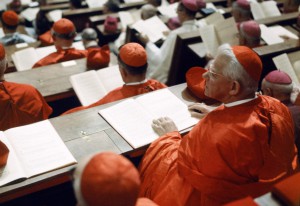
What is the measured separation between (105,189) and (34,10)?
293 inches

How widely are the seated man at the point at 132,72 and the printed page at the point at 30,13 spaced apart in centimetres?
534

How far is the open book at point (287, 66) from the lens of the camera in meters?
4.11

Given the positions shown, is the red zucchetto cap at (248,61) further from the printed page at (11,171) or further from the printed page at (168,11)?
the printed page at (168,11)

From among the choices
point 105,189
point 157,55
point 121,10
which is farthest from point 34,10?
point 105,189

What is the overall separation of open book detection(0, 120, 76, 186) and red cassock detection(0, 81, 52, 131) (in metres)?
0.81

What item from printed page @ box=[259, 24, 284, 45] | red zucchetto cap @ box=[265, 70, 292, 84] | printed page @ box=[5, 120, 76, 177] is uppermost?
printed page @ box=[5, 120, 76, 177]

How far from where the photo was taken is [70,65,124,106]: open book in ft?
12.6

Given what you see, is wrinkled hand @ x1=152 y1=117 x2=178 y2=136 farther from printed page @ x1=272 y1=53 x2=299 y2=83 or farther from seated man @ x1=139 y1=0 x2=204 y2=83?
seated man @ x1=139 y1=0 x2=204 y2=83

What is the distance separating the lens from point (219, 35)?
481 centimetres

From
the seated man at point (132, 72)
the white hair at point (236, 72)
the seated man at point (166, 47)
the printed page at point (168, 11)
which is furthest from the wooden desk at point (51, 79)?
the printed page at point (168, 11)

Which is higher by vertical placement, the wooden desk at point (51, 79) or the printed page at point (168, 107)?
the printed page at point (168, 107)

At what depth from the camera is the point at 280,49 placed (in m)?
4.38

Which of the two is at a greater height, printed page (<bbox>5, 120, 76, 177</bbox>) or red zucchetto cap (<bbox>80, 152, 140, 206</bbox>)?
red zucchetto cap (<bbox>80, 152, 140, 206</bbox>)

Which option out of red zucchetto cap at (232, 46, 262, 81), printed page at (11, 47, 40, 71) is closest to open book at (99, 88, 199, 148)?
red zucchetto cap at (232, 46, 262, 81)
